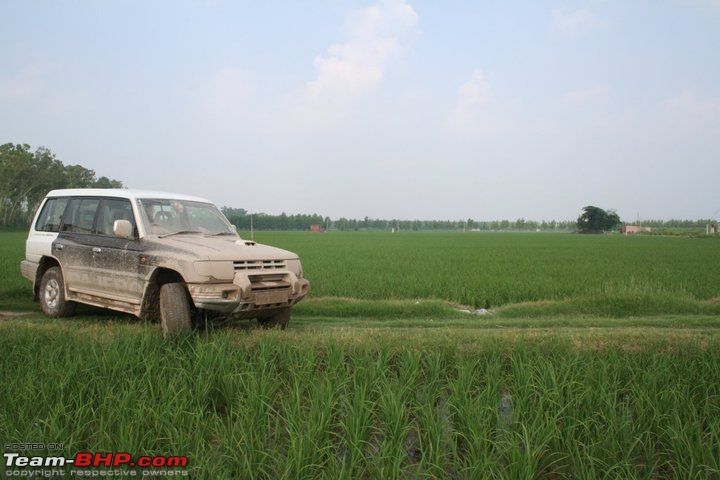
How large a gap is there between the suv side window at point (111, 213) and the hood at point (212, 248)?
3.06ft

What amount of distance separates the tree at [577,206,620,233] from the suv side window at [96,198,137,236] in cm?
11879

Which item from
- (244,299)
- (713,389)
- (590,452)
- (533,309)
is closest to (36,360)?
(244,299)

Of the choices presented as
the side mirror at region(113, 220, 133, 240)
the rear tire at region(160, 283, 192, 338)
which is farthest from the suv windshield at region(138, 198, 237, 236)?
the rear tire at region(160, 283, 192, 338)

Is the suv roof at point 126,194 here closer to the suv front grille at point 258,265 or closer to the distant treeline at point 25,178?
the suv front grille at point 258,265

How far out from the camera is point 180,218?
712 centimetres

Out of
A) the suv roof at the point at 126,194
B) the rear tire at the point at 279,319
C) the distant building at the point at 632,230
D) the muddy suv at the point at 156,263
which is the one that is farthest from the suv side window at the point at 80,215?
the distant building at the point at 632,230

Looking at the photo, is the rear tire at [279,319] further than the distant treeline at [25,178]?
No

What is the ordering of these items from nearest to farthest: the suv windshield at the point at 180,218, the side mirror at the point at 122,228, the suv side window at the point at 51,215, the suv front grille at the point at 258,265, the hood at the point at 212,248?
1. the hood at the point at 212,248
2. the suv front grille at the point at 258,265
3. the side mirror at the point at 122,228
4. the suv windshield at the point at 180,218
5. the suv side window at the point at 51,215

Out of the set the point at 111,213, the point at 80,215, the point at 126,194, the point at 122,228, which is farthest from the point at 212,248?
the point at 80,215

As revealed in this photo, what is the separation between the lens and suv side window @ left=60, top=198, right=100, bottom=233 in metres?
7.41

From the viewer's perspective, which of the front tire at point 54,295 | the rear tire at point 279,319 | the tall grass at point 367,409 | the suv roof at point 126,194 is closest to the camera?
the tall grass at point 367,409

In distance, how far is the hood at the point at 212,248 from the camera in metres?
5.90

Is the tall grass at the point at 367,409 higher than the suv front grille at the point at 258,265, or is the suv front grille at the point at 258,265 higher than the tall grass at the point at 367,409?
the suv front grille at the point at 258,265

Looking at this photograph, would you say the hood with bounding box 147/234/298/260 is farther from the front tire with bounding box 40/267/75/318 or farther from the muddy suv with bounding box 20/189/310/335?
the front tire with bounding box 40/267/75/318
